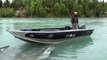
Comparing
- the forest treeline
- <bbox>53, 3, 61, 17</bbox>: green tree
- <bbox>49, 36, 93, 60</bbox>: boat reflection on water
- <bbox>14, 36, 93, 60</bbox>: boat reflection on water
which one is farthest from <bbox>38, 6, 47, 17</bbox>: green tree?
<bbox>14, 36, 93, 60</bbox>: boat reflection on water

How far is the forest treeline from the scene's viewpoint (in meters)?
66.2

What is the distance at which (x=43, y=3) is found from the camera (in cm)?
7050

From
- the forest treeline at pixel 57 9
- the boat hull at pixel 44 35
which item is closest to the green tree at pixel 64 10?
the forest treeline at pixel 57 9

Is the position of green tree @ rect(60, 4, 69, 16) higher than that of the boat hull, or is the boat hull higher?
the boat hull

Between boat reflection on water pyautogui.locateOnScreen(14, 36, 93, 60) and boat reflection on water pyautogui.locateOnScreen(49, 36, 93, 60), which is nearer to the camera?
boat reflection on water pyautogui.locateOnScreen(14, 36, 93, 60)

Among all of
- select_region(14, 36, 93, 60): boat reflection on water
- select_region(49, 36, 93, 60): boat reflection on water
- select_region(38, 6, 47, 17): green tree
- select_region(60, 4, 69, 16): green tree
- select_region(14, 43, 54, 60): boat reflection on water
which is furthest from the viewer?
select_region(60, 4, 69, 16): green tree

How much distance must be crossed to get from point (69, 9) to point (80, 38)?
5131 centimetres

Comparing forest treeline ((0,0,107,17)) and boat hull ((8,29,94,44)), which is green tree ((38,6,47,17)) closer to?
forest treeline ((0,0,107,17))

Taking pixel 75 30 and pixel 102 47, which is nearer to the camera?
pixel 102 47

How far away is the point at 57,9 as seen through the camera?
221 feet

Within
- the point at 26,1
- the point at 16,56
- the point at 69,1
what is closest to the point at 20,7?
the point at 26,1

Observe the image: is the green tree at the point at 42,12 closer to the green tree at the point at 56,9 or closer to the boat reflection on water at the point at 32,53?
the green tree at the point at 56,9

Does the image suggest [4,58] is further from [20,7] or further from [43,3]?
[20,7]

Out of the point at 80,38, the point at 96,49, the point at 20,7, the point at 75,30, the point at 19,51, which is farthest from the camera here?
the point at 20,7
